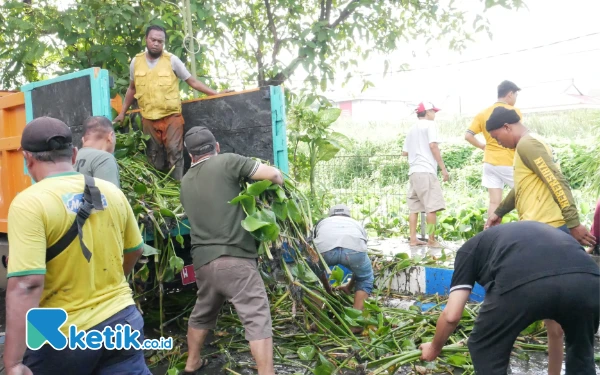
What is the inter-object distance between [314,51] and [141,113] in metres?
2.44

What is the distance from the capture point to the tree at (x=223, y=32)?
19.1 feet

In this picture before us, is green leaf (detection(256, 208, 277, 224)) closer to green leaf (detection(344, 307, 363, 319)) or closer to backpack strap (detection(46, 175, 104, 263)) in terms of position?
green leaf (detection(344, 307, 363, 319))

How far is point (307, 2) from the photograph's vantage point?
8250mm

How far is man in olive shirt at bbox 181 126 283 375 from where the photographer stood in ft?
10.8

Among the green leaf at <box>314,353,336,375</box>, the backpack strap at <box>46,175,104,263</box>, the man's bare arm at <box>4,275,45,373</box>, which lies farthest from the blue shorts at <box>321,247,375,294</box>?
the man's bare arm at <box>4,275,45,373</box>

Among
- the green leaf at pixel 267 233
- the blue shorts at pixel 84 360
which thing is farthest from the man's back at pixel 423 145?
the blue shorts at pixel 84 360

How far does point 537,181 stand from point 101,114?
3.12m

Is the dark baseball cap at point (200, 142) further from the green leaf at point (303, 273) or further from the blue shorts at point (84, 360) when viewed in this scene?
the blue shorts at point (84, 360)

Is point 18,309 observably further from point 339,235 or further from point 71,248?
point 339,235

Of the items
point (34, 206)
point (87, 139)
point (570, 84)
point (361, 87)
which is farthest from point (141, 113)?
point (570, 84)

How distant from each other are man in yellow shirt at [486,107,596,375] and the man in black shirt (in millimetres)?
1016

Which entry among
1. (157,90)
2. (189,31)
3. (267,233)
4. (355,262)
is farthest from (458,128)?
(267,233)

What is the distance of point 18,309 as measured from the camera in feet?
6.37

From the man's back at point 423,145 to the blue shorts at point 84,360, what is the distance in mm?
4805
